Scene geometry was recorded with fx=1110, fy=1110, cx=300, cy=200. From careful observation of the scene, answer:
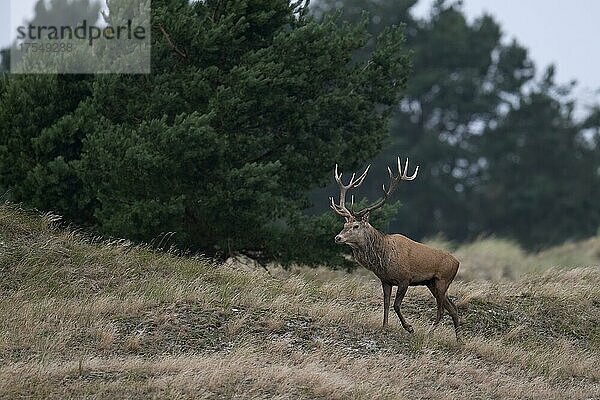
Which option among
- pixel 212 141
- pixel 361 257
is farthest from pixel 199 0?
pixel 361 257

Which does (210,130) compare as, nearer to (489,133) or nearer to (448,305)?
(448,305)

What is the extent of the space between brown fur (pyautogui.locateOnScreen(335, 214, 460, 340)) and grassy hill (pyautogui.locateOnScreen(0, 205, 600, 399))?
2.21 ft

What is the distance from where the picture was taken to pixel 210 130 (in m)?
16.8

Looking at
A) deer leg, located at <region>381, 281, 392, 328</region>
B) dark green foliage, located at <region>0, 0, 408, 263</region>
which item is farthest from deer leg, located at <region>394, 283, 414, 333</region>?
dark green foliage, located at <region>0, 0, 408, 263</region>

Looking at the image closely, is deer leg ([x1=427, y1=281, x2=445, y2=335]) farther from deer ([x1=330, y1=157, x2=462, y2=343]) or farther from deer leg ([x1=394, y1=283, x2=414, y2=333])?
deer leg ([x1=394, y1=283, x2=414, y2=333])

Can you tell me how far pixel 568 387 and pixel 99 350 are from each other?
5.65 m

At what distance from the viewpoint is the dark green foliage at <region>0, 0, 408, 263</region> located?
17047 millimetres

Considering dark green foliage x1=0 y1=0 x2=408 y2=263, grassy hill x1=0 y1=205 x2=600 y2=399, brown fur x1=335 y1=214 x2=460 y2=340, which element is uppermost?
dark green foliage x1=0 y1=0 x2=408 y2=263

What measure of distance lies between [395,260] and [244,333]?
7.05 feet

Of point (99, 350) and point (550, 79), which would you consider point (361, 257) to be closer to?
point (99, 350)

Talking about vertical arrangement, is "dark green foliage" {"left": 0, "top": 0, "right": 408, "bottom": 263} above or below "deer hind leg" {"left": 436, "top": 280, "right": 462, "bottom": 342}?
above

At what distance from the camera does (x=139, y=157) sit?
54.2 ft

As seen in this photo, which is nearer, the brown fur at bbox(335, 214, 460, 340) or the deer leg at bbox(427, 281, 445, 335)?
the brown fur at bbox(335, 214, 460, 340)

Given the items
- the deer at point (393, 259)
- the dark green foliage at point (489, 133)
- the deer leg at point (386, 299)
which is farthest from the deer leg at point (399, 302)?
the dark green foliage at point (489, 133)
